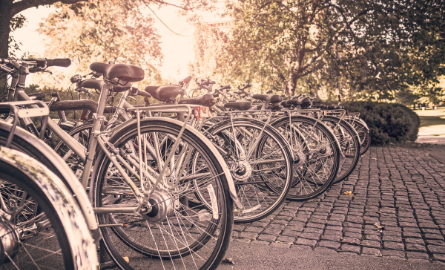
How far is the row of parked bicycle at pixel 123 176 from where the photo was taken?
1590 mm

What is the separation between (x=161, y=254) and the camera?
2.80 metres

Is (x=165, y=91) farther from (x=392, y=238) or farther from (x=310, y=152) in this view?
(x=392, y=238)

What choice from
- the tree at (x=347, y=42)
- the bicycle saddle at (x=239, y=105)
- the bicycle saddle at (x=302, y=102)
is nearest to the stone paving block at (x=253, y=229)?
the bicycle saddle at (x=239, y=105)

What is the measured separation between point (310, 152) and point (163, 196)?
2.87 meters

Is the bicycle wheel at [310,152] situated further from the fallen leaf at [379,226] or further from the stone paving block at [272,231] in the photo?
the stone paving block at [272,231]

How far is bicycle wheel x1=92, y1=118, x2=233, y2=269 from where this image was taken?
2.31m

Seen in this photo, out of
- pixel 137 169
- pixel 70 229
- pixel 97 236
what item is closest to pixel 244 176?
pixel 137 169

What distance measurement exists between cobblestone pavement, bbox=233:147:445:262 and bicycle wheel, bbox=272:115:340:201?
212 mm

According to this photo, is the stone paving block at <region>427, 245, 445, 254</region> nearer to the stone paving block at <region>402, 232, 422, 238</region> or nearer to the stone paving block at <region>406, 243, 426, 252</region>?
the stone paving block at <region>406, 243, 426, 252</region>

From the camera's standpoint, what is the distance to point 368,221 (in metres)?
3.97

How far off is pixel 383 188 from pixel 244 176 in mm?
2744

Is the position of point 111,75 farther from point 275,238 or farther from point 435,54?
point 435,54

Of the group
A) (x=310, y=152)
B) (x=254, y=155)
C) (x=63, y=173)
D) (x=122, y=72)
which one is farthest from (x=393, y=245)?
(x=63, y=173)

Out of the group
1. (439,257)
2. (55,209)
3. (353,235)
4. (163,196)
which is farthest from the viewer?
(353,235)
